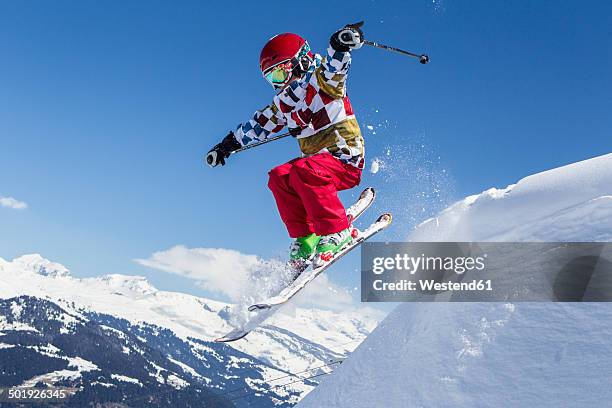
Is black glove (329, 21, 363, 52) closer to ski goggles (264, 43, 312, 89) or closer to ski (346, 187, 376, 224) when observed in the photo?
ski goggles (264, 43, 312, 89)

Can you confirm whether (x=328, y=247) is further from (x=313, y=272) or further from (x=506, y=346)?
(x=506, y=346)

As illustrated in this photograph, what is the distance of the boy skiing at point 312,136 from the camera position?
6.70 meters

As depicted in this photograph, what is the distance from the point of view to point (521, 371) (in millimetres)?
6078

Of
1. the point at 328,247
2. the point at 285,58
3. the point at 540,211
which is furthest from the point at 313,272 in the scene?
the point at 540,211

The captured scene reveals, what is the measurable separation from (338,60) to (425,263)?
3.50 metres

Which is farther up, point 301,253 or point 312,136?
point 312,136

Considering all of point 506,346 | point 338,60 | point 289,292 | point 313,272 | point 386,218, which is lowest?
point 506,346

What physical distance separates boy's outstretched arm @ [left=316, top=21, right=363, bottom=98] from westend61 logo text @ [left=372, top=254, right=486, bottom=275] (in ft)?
8.43

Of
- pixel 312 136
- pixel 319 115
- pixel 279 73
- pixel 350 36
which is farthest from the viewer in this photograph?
pixel 312 136

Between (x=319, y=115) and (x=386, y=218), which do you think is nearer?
(x=319, y=115)

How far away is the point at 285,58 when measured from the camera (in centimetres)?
665

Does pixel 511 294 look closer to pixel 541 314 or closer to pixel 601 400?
pixel 541 314

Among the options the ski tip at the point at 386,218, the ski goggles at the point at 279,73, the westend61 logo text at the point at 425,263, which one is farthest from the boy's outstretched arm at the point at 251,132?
the westend61 logo text at the point at 425,263

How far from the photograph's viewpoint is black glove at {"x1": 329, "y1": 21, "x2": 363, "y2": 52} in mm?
5988
